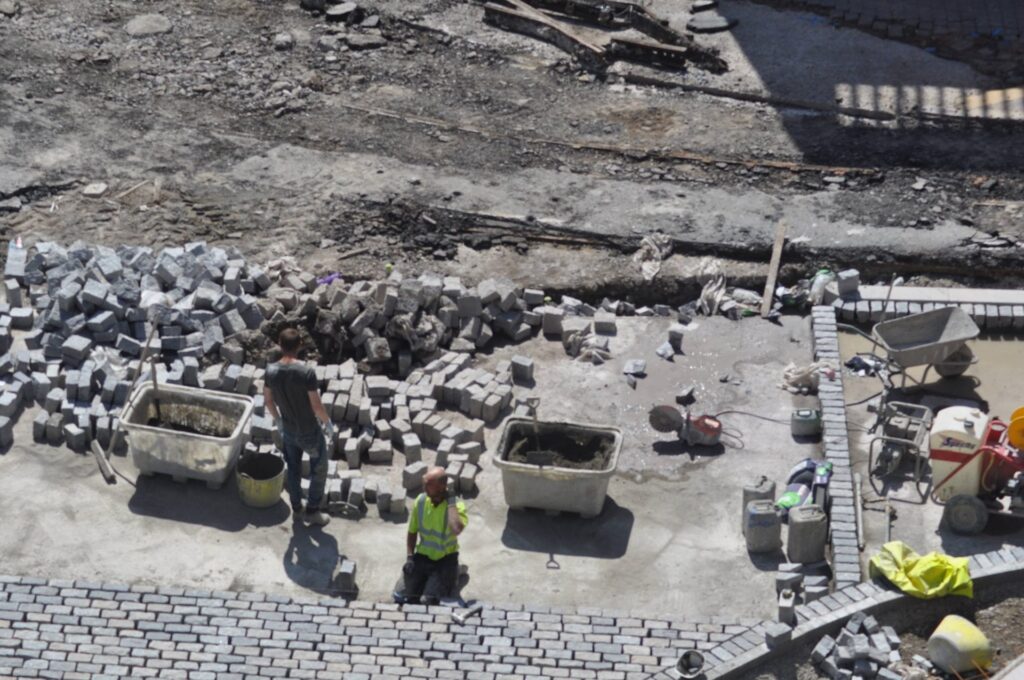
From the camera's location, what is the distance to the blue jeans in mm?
13102

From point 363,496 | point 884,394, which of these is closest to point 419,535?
point 363,496

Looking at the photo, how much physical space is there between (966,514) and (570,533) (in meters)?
3.16

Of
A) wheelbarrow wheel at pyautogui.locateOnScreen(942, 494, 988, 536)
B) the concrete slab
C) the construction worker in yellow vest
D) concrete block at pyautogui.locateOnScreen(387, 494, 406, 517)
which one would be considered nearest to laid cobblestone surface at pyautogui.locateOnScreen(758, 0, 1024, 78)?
the concrete slab

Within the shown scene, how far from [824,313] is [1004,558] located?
3841mm

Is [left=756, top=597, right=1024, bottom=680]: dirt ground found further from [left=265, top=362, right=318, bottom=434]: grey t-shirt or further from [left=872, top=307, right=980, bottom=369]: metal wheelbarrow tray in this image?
[left=265, top=362, right=318, bottom=434]: grey t-shirt

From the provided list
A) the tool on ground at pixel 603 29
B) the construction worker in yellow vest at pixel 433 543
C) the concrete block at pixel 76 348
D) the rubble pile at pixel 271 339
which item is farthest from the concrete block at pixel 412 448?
the tool on ground at pixel 603 29

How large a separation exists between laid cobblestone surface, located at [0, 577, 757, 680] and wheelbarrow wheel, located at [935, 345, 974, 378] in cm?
409

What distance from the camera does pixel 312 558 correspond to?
1307 centimetres

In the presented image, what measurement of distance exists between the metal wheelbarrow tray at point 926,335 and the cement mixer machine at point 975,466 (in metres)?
1.46

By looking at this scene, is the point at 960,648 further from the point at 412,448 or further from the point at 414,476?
the point at 412,448

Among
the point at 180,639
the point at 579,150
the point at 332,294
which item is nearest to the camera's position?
the point at 180,639

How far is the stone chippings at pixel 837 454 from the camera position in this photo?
1277 centimetres

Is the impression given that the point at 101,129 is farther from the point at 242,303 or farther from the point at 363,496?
the point at 363,496

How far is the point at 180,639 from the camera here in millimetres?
11914
